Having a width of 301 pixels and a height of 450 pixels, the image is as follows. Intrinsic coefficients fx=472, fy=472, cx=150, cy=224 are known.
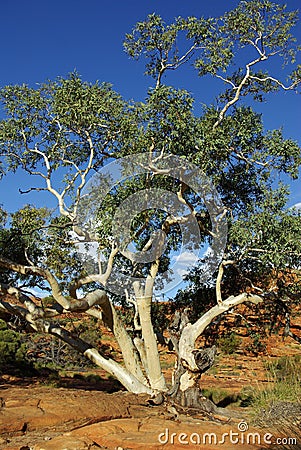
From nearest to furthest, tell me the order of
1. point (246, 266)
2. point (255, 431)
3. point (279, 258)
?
point (255, 431)
point (279, 258)
point (246, 266)

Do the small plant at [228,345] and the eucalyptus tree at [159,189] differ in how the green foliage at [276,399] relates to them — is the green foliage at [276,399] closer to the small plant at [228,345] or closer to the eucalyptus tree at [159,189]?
the eucalyptus tree at [159,189]

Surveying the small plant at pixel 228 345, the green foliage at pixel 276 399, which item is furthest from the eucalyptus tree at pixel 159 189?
the small plant at pixel 228 345

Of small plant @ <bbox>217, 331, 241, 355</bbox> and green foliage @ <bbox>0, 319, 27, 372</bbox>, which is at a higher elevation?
green foliage @ <bbox>0, 319, 27, 372</bbox>

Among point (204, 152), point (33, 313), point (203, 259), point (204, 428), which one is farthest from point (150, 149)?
point (204, 428)

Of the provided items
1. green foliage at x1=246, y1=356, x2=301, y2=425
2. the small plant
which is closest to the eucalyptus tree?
green foliage at x1=246, y1=356, x2=301, y2=425

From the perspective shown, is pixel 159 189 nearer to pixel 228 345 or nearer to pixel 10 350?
pixel 10 350

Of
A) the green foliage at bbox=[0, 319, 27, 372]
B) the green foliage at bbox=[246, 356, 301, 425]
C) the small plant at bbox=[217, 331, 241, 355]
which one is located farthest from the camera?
the small plant at bbox=[217, 331, 241, 355]

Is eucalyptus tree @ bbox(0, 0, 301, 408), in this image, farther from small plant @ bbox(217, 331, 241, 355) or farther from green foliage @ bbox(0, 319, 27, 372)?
small plant @ bbox(217, 331, 241, 355)

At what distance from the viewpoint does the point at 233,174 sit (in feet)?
43.0

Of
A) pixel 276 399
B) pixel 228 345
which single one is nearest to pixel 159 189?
pixel 276 399

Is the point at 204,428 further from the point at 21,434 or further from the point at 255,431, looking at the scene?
the point at 21,434

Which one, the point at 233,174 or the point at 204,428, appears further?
the point at 233,174

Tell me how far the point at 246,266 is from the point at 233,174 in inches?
101

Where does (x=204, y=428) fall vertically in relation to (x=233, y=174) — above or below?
below
